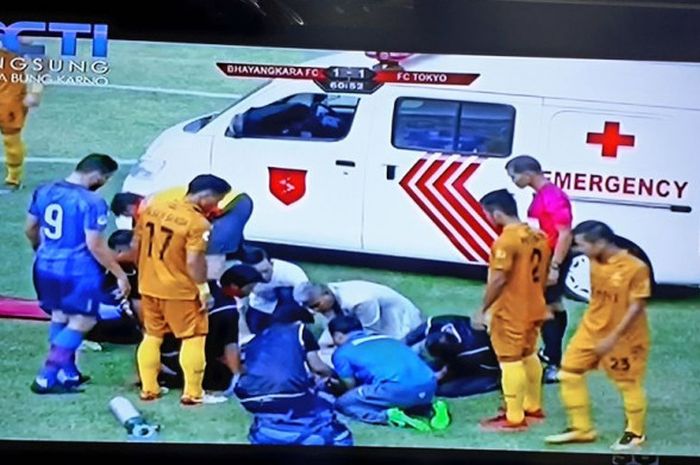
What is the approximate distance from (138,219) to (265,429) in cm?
41

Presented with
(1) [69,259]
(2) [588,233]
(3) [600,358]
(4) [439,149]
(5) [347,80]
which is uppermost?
(5) [347,80]

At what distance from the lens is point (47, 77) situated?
2104 mm

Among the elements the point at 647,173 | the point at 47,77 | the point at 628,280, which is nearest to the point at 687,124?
the point at 647,173

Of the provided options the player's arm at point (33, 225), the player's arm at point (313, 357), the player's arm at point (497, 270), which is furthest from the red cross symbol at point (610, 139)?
the player's arm at point (33, 225)

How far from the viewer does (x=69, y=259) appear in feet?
6.98

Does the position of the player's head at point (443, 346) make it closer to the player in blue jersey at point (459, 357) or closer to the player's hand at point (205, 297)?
the player in blue jersey at point (459, 357)

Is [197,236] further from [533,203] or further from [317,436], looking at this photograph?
[533,203]

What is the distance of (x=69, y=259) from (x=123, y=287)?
102 mm

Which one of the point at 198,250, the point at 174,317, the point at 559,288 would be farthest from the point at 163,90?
the point at 559,288

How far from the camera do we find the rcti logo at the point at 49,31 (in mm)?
2092

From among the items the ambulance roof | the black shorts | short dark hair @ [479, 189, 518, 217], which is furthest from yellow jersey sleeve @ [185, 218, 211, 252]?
the black shorts

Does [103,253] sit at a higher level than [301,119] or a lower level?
lower

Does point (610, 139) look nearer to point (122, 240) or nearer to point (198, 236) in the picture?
point (198, 236)

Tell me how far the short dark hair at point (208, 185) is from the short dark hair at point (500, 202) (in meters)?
0.43
